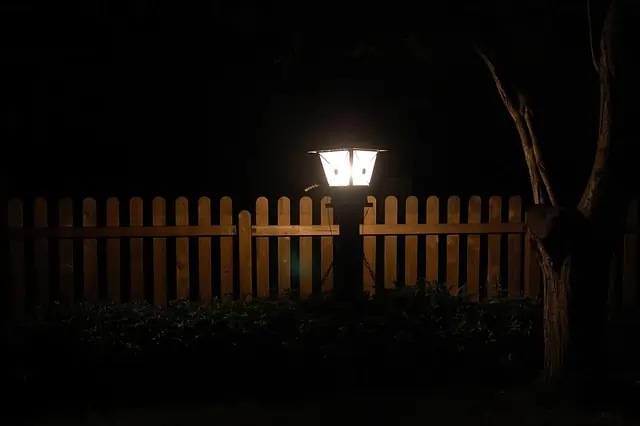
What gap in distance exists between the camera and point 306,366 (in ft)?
18.9

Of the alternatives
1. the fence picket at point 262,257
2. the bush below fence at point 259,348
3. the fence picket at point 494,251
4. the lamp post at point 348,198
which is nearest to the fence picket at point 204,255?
the fence picket at point 262,257

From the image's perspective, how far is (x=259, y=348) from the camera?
5.74 m

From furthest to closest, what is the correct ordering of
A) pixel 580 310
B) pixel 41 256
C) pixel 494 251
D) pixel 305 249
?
pixel 494 251 → pixel 305 249 → pixel 41 256 → pixel 580 310

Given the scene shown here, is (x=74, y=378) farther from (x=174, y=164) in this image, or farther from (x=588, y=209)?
(x=174, y=164)

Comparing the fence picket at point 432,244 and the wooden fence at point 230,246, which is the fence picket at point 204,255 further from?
the fence picket at point 432,244

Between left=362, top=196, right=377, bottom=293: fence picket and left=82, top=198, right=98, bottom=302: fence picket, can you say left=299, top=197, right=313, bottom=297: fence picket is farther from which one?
left=82, top=198, right=98, bottom=302: fence picket

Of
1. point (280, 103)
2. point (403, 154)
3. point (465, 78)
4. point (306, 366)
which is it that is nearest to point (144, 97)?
point (280, 103)

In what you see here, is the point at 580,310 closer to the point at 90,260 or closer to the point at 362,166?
the point at 362,166

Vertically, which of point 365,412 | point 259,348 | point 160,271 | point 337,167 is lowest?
point 365,412

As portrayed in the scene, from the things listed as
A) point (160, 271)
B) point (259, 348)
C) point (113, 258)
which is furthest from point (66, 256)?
point (259, 348)

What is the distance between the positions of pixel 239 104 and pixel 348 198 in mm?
4736

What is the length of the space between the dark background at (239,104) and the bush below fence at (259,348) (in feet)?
10.6

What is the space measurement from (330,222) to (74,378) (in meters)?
2.88

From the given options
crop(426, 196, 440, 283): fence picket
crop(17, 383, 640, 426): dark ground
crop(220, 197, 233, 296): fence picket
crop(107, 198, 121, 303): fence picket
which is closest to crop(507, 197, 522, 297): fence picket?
crop(426, 196, 440, 283): fence picket
